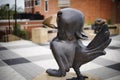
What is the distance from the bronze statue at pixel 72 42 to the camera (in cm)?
379

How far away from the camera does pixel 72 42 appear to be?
3.92 metres

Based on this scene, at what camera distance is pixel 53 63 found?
21.8ft

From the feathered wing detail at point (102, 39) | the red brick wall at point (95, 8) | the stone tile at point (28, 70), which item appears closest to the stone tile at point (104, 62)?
the stone tile at point (28, 70)

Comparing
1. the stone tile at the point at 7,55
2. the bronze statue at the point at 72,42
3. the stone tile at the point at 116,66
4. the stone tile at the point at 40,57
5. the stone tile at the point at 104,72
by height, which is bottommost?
the stone tile at the point at 7,55

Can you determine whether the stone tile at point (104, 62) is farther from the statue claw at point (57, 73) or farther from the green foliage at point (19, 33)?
the green foliage at point (19, 33)

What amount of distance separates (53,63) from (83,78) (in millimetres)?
2642

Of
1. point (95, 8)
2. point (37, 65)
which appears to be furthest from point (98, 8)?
point (37, 65)

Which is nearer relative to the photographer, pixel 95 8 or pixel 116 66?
pixel 116 66

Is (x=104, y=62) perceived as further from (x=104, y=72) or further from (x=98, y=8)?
(x=98, y=8)

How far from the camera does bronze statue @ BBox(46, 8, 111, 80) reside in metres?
3.79

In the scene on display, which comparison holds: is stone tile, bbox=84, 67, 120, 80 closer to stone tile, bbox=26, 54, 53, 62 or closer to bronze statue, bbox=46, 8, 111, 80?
bronze statue, bbox=46, 8, 111, 80

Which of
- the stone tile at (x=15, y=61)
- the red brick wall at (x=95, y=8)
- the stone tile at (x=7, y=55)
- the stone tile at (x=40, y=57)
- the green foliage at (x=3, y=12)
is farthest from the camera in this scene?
the red brick wall at (x=95, y=8)

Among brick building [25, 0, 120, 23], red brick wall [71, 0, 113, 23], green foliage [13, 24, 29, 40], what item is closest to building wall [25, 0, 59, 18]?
brick building [25, 0, 120, 23]

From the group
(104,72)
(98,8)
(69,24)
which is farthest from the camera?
(98,8)
